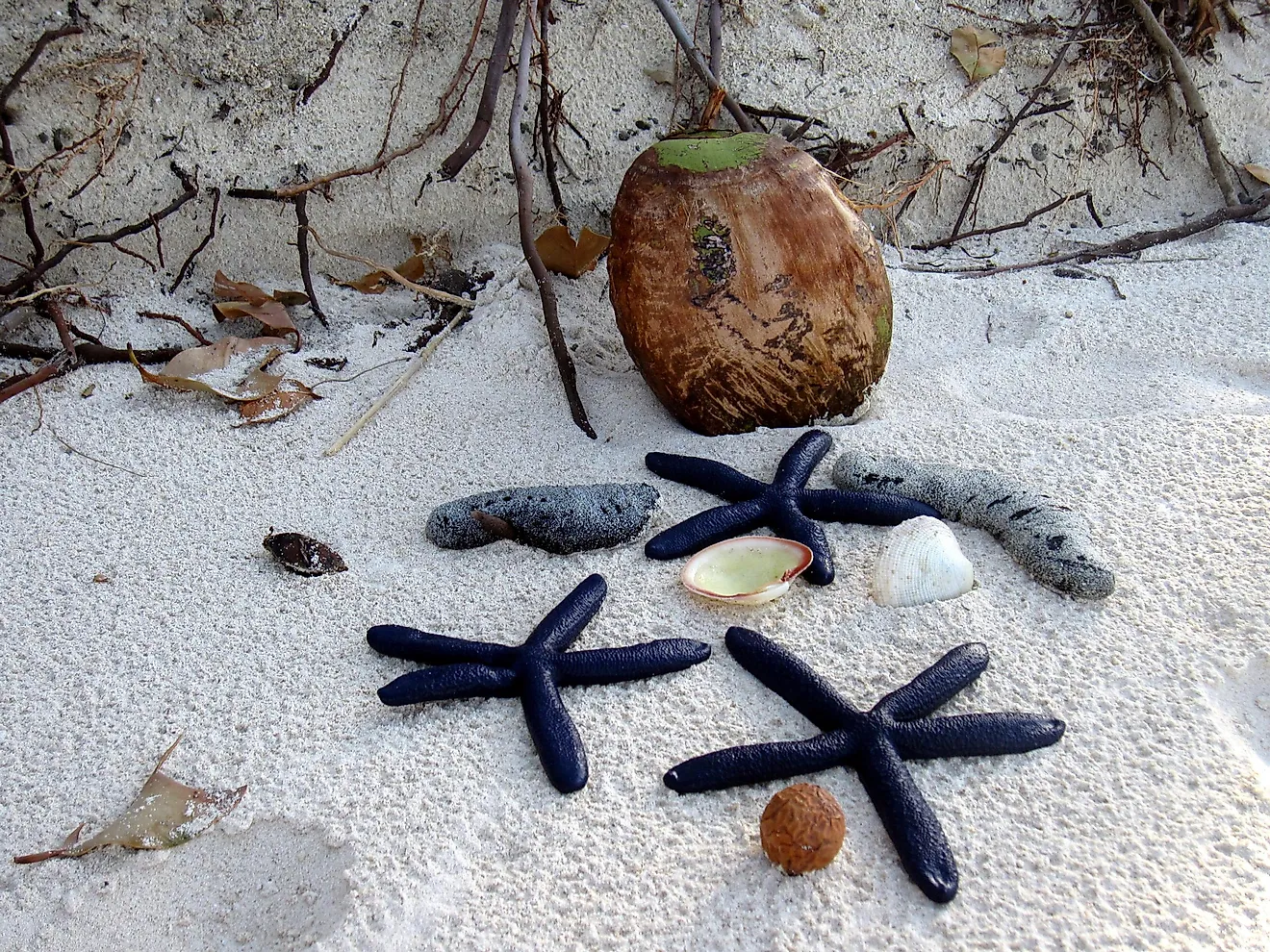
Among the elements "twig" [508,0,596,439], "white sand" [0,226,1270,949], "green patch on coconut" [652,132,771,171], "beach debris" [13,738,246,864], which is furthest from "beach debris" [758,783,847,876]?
"green patch on coconut" [652,132,771,171]

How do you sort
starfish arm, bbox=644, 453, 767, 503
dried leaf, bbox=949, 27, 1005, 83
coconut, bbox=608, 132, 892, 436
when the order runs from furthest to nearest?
dried leaf, bbox=949, 27, 1005, 83 → coconut, bbox=608, 132, 892, 436 → starfish arm, bbox=644, 453, 767, 503

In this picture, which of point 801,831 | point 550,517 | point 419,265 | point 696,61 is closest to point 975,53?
point 696,61

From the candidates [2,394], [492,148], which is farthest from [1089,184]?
[2,394]

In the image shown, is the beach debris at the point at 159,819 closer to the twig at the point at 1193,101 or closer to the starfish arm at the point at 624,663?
the starfish arm at the point at 624,663

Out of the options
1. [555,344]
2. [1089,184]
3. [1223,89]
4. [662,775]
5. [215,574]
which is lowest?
[215,574]

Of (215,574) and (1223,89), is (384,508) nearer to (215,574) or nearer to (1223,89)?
(215,574)

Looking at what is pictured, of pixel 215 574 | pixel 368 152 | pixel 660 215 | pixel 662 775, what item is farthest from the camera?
pixel 368 152

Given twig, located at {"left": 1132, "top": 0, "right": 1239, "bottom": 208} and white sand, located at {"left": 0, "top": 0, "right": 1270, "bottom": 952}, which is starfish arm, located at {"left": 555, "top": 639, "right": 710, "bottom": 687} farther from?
twig, located at {"left": 1132, "top": 0, "right": 1239, "bottom": 208}
